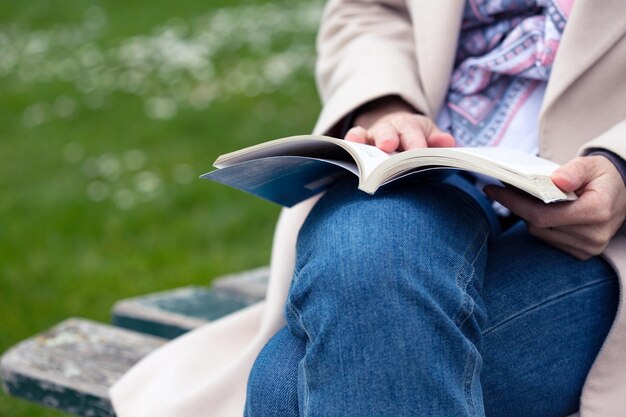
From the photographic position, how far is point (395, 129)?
4.90 feet

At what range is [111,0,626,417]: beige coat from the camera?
1.42 m

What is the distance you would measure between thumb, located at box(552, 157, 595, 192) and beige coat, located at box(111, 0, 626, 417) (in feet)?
0.23

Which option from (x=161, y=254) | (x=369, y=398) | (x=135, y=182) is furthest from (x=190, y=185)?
(x=369, y=398)

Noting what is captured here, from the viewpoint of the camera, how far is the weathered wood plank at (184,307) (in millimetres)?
2064

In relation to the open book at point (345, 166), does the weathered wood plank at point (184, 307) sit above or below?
below

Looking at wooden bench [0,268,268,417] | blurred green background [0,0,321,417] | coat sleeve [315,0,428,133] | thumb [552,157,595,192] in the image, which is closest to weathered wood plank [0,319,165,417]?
wooden bench [0,268,268,417]

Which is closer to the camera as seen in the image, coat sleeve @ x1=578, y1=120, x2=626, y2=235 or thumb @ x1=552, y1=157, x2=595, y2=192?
thumb @ x1=552, y1=157, x2=595, y2=192

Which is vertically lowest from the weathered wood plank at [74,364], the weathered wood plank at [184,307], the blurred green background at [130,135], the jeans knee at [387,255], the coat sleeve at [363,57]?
the blurred green background at [130,135]

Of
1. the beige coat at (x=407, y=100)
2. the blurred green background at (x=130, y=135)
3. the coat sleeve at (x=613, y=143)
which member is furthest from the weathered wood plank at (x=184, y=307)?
the coat sleeve at (x=613, y=143)

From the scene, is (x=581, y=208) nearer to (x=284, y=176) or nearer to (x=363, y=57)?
(x=284, y=176)

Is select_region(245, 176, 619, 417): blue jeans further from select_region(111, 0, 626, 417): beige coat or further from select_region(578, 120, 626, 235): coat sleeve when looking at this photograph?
select_region(578, 120, 626, 235): coat sleeve

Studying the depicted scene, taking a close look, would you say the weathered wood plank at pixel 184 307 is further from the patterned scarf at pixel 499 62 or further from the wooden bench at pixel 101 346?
the patterned scarf at pixel 499 62

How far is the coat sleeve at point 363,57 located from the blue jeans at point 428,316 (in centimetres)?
29

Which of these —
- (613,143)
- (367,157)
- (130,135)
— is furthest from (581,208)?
(130,135)
